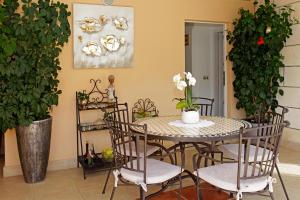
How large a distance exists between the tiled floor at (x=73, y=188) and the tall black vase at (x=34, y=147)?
5.3 inches

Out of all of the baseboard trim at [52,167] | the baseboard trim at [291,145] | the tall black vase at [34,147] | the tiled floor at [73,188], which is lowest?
the tiled floor at [73,188]

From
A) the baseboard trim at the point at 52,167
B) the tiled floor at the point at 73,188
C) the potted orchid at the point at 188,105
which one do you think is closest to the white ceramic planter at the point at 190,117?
the potted orchid at the point at 188,105

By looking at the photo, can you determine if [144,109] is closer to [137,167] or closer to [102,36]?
[102,36]

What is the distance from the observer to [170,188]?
129 inches

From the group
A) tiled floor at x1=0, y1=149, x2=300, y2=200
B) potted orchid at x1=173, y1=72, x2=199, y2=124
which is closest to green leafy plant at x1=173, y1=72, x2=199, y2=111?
potted orchid at x1=173, y1=72, x2=199, y2=124

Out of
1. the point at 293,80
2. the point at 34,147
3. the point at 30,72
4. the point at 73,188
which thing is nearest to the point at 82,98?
Answer: the point at 30,72

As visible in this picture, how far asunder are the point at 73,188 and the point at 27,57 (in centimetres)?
155

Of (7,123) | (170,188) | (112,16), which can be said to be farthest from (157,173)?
(112,16)

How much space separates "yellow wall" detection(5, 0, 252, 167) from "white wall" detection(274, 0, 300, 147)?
3.63 feet

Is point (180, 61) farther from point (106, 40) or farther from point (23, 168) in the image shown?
point (23, 168)

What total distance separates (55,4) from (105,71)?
3.61ft

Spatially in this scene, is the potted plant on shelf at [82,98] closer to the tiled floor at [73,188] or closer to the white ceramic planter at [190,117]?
the tiled floor at [73,188]

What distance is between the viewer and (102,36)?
161 inches

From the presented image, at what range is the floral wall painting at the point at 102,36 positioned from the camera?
396 centimetres
